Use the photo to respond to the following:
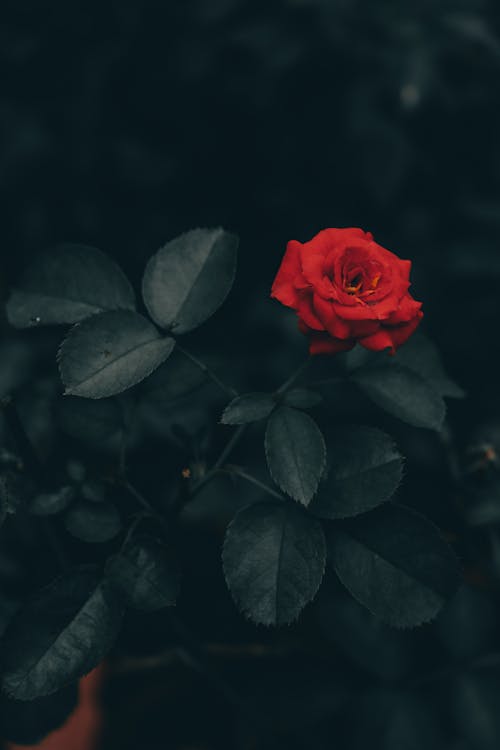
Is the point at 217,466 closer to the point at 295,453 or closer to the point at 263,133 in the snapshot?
the point at 295,453

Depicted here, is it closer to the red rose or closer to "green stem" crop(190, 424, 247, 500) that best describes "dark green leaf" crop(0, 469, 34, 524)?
"green stem" crop(190, 424, 247, 500)

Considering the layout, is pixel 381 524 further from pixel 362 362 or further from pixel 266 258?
pixel 266 258

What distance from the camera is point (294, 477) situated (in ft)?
2.26

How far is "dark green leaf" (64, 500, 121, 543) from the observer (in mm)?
759

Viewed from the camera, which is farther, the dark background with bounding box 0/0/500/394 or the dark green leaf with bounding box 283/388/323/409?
the dark background with bounding box 0/0/500/394

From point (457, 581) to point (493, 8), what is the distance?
106 cm

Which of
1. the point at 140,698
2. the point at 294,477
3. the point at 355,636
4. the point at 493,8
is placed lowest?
the point at 140,698

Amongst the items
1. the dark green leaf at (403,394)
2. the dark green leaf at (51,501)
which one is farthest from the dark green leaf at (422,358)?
the dark green leaf at (51,501)

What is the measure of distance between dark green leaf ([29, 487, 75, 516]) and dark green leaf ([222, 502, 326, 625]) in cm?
17

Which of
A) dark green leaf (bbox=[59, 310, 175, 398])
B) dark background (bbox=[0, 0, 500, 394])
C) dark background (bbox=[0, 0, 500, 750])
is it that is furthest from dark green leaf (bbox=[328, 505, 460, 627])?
dark background (bbox=[0, 0, 500, 394])

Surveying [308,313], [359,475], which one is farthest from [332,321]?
[359,475]

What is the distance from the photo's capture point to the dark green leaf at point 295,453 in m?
0.68

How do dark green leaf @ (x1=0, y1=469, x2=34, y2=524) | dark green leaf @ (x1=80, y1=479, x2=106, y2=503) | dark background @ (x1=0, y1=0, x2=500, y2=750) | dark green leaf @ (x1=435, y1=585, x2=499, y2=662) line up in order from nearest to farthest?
dark green leaf @ (x1=0, y1=469, x2=34, y2=524)
dark green leaf @ (x1=80, y1=479, x2=106, y2=503)
dark green leaf @ (x1=435, y1=585, x2=499, y2=662)
dark background @ (x1=0, y1=0, x2=500, y2=750)

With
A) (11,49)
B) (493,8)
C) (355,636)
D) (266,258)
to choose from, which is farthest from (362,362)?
(11,49)
